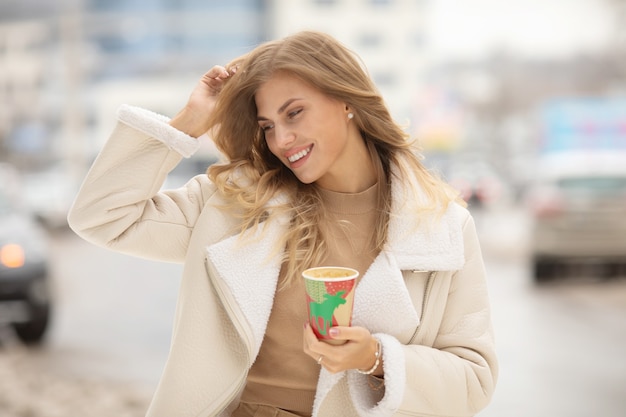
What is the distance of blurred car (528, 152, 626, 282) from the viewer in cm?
893

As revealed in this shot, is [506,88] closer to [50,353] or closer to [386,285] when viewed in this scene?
[50,353]

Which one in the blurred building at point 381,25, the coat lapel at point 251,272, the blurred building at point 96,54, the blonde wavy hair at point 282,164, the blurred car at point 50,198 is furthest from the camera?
the blurred building at point 381,25

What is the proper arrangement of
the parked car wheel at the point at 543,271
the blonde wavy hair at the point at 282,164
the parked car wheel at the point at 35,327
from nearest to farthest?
the blonde wavy hair at the point at 282,164 < the parked car wheel at the point at 35,327 < the parked car wheel at the point at 543,271

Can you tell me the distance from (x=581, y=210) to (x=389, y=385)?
26.0 ft

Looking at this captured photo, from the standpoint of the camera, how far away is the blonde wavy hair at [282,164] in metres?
1.95

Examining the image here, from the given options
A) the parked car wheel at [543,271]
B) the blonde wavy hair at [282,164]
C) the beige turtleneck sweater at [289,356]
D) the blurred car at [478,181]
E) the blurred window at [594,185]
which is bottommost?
the blurred car at [478,181]

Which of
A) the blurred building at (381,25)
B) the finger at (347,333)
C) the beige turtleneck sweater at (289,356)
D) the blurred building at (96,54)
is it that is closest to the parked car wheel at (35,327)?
the beige turtleneck sweater at (289,356)

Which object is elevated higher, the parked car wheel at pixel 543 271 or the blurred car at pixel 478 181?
the parked car wheel at pixel 543 271

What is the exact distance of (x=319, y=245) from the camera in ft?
6.39

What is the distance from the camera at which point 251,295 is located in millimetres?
1848

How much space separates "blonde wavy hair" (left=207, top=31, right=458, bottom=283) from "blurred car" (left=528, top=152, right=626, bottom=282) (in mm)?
7326

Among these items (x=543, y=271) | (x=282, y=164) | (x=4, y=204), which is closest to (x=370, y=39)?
(x=543, y=271)

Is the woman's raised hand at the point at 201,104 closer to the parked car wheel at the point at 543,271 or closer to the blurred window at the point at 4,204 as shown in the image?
the blurred window at the point at 4,204

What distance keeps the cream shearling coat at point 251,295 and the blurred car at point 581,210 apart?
295 inches
